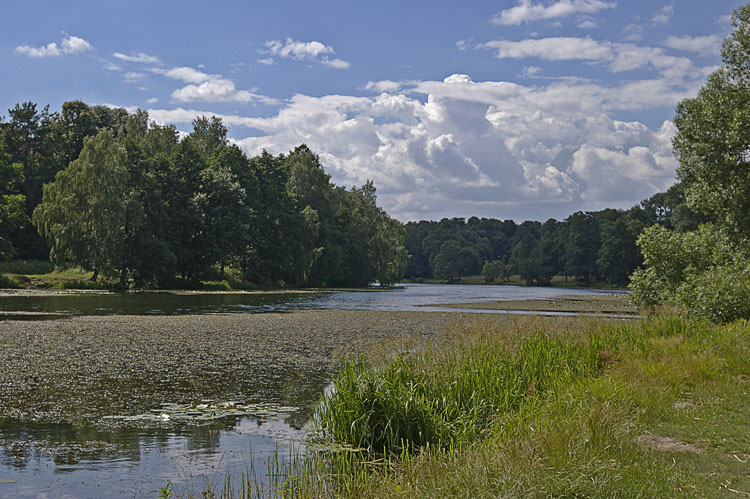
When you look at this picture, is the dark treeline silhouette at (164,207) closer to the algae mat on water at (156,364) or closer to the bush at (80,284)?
the bush at (80,284)

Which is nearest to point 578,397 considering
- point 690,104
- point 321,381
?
point 321,381

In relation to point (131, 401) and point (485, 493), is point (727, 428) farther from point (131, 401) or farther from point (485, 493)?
point (131, 401)

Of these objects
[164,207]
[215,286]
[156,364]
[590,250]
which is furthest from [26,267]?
[590,250]

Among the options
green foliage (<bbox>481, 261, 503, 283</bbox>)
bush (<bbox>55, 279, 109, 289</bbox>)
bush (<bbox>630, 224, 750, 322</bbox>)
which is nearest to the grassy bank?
bush (<bbox>630, 224, 750, 322</bbox>)

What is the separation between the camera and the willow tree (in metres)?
58.5

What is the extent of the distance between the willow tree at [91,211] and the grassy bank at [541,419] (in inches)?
2049

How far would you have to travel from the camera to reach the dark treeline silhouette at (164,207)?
5975cm

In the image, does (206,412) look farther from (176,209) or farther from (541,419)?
(176,209)

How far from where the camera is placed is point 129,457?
9.03 meters

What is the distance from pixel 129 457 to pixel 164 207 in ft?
216

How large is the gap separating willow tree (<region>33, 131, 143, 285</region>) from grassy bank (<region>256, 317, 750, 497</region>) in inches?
2049

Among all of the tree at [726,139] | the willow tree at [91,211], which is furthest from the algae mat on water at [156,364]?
the willow tree at [91,211]

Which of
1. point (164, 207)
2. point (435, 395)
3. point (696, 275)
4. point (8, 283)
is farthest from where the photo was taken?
point (164, 207)

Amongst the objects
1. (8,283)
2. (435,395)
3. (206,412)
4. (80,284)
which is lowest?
(206,412)
